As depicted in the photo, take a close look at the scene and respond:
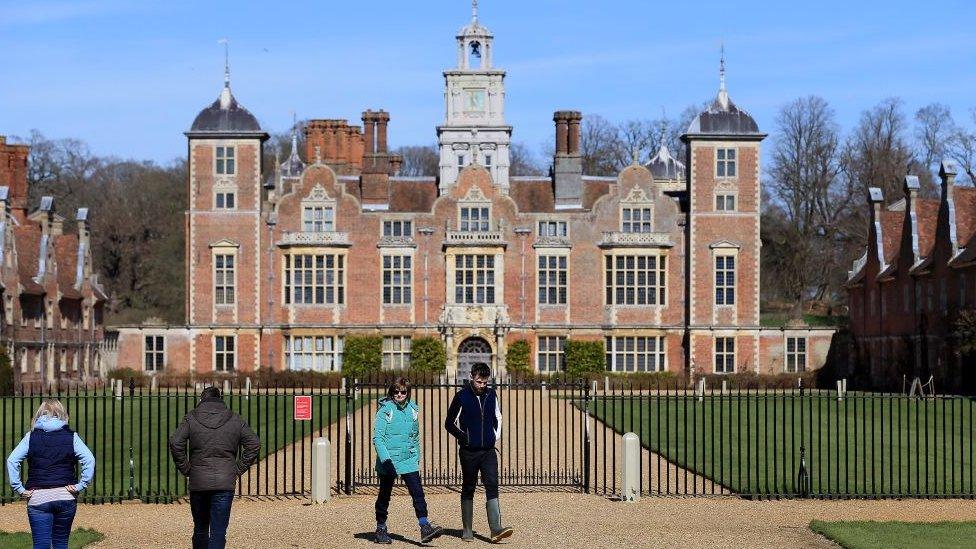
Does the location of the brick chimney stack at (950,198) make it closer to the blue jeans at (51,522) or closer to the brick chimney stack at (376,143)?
the brick chimney stack at (376,143)

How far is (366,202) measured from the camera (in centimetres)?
5122

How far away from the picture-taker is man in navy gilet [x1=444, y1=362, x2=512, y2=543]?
1590 cm

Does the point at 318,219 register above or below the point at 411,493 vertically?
above

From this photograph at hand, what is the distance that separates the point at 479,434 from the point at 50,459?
4.64 metres

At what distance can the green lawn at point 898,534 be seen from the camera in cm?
1552

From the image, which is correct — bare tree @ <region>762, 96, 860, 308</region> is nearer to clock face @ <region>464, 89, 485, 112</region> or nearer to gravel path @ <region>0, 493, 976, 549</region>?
clock face @ <region>464, 89, 485, 112</region>

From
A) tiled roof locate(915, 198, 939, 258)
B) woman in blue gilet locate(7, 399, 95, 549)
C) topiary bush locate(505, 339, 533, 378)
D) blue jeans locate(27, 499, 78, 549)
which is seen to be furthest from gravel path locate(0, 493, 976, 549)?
topiary bush locate(505, 339, 533, 378)

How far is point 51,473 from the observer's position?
12750 mm

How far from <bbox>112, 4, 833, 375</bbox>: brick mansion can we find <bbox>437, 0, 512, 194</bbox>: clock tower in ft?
15.4

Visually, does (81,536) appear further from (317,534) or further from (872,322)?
(872,322)

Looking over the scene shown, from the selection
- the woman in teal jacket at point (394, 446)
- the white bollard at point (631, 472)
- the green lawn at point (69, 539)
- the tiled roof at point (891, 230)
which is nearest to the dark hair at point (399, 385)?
the woman in teal jacket at point (394, 446)

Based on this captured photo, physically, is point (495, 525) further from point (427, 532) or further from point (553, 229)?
point (553, 229)

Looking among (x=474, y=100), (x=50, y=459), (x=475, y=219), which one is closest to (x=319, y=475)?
(x=50, y=459)

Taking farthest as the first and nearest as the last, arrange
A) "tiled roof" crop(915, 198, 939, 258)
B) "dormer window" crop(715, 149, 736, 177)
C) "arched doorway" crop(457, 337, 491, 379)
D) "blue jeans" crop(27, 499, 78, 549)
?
1. "arched doorway" crop(457, 337, 491, 379)
2. "dormer window" crop(715, 149, 736, 177)
3. "tiled roof" crop(915, 198, 939, 258)
4. "blue jeans" crop(27, 499, 78, 549)
